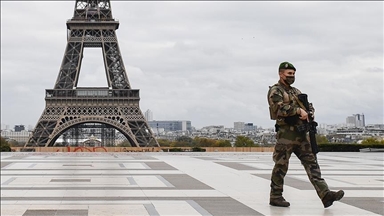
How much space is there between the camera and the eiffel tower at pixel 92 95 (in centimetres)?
4856

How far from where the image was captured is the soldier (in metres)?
6.12

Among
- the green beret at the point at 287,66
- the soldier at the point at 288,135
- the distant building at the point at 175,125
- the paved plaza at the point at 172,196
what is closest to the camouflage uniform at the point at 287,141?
the soldier at the point at 288,135

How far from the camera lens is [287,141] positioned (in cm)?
630

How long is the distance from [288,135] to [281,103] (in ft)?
1.52

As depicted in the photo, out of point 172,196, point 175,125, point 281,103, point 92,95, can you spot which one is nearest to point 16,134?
point 175,125

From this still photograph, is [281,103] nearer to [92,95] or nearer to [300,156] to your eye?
[300,156]

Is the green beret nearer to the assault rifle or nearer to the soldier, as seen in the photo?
the soldier

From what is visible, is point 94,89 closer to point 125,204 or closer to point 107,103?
point 107,103

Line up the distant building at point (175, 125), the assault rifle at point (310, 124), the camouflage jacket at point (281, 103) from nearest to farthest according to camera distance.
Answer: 1. the camouflage jacket at point (281, 103)
2. the assault rifle at point (310, 124)
3. the distant building at point (175, 125)

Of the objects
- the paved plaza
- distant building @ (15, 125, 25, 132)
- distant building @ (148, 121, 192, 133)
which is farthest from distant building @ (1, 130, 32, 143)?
the paved plaza

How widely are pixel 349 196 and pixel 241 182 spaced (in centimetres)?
280

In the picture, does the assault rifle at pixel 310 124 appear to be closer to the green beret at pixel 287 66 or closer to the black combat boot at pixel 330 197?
the green beret at pixel 287 66

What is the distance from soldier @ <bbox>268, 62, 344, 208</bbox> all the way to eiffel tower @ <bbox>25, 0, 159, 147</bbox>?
136ft

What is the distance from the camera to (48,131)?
1905 inches
